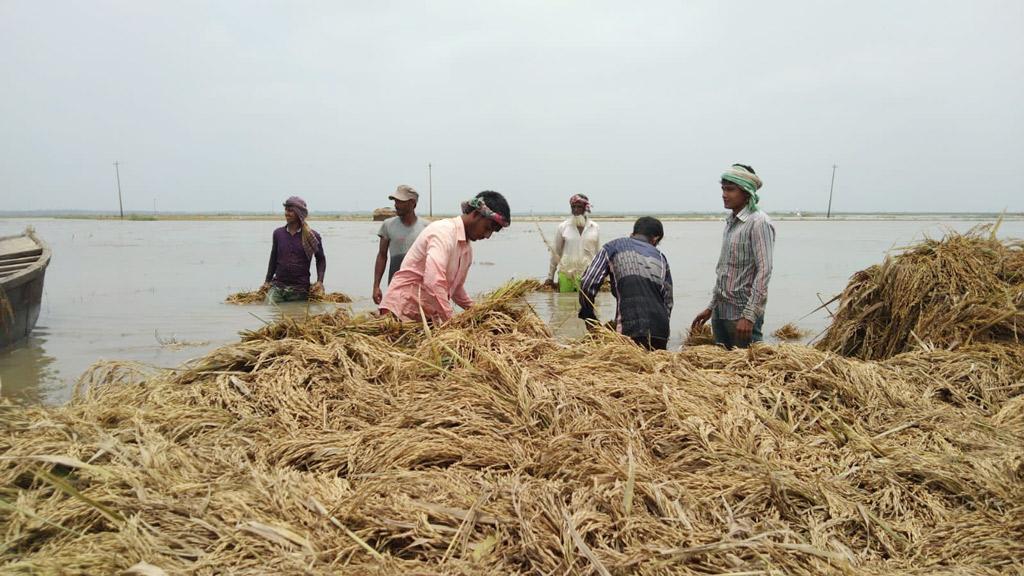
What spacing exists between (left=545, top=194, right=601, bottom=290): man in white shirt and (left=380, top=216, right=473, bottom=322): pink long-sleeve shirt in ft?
15.6

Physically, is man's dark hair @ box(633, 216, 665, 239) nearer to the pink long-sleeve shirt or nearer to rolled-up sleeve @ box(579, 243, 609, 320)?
rolled-up sleeve @ box(579, 243, 609, 320)

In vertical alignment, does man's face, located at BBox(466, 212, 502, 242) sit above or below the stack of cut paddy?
above

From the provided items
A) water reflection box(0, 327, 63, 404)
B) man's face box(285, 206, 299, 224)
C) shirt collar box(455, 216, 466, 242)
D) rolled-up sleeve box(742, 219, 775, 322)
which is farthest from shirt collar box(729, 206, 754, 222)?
water reflection box(0, 327, 63, 404)

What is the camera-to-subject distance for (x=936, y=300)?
13.9 ft

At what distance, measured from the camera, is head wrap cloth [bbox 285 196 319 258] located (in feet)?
21.3

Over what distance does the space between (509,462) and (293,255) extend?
17.8 feet

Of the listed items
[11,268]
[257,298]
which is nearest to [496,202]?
[257,298]

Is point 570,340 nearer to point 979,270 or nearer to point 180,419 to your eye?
point 180,419

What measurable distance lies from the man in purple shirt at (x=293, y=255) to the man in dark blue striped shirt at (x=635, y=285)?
12.9 feet

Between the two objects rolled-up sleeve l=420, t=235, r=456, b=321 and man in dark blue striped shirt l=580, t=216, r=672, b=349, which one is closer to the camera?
rolled-up sleeve l=420, t=235, r=456, b=321

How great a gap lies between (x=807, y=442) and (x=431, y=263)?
2.16 m

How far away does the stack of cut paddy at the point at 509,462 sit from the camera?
1779 millimetres

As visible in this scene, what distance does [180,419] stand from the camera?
8.57 ft

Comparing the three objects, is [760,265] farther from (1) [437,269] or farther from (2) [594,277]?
(1) [437,269]
